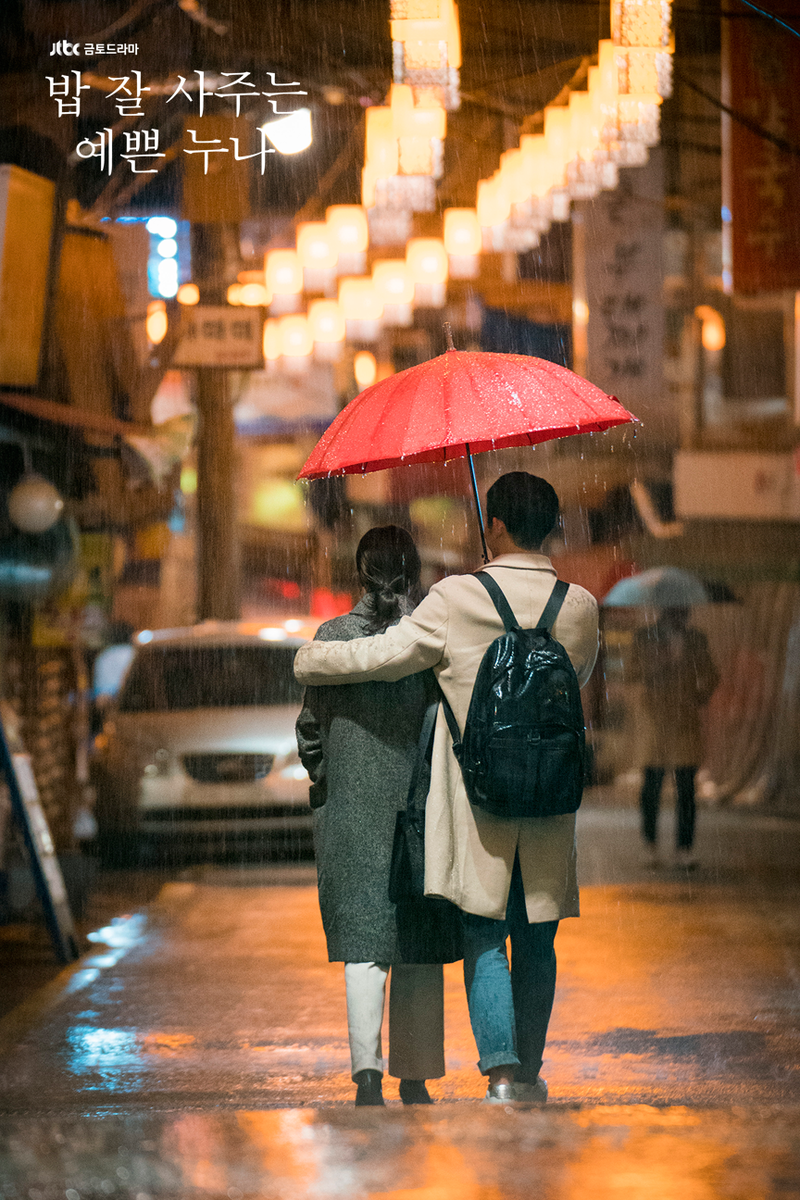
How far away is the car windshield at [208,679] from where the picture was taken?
9.95m

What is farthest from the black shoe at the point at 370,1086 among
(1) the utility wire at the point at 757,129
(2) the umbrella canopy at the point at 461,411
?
(1) the utility wire at the point at 757,129

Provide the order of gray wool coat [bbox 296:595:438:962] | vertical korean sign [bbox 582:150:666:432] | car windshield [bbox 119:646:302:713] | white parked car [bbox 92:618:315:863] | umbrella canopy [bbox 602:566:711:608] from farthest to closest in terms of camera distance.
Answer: vertical korean sign [bbox 582:150:666:432]
car windshield [bbox 119:646:302:713]
umbrella canopy [bbox 602:566:711:608]
white parked car [bbox 92:618:315:863]
gray wool coat [bbox 296:595:438:962]

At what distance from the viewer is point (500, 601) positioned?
3824mm

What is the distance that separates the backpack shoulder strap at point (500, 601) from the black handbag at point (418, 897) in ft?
1.15

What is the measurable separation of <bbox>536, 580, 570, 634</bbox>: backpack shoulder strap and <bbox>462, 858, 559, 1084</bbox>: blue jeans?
0.70 m

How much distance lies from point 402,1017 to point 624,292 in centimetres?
1031

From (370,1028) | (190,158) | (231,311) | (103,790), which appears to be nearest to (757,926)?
(370,1028)

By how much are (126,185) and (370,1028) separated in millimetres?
11697

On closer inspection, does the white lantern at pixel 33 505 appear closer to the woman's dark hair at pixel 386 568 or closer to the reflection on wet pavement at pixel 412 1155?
the woman's dark hair at pixel 386 568

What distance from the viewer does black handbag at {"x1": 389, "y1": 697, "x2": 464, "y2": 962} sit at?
3898 mm

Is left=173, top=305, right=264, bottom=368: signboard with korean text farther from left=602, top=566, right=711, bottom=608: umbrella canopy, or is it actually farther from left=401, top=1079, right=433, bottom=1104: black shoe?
left=401, top=1079, right=433, bottom=1104: black shoe

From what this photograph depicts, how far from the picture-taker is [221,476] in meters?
14.9

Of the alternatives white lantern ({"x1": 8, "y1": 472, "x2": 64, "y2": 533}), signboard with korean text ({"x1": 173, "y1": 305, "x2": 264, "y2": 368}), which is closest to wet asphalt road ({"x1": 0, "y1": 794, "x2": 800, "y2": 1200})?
white lantern ({"x1": 8, "y1": 472, "x2": 64, "y2": 533})

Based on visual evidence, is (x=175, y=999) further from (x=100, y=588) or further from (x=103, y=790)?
(x=100, y=588)
